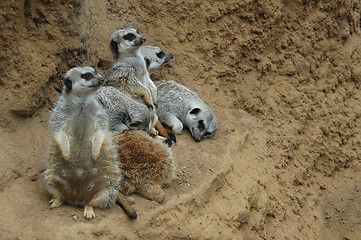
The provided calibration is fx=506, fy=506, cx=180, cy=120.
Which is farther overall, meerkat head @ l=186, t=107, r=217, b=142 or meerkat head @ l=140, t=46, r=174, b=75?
meerkat head @ l=140, t=46, r=174, b=75

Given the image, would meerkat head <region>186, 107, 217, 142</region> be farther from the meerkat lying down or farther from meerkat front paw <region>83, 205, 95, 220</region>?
meerkat front paw <region>83, 205, 95, 220</region>

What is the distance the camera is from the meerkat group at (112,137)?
304cm

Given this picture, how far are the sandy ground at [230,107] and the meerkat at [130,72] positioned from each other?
0.23 metres

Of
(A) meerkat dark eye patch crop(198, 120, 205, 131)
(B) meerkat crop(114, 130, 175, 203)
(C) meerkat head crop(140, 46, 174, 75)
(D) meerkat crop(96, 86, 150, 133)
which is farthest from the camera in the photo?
(C) meerkat head crop(140, 46, 174, 75)

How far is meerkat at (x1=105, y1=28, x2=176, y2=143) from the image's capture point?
4195 millimetres

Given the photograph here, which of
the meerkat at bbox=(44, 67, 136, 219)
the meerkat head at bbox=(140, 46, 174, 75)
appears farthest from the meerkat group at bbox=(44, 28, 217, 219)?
the meerkat head at bbox=(140, 46, 174, 75)

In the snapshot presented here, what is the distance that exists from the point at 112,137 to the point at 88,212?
21.9 inches

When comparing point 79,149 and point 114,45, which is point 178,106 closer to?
point 114,45

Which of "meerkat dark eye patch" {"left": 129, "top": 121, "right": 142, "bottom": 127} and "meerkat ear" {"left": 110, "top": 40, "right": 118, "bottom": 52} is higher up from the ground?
"meerkat ear" {"left": 110, "top": 40, "right": 118, "bottom": 52}

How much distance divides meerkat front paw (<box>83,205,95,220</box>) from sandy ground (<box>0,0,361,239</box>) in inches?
1.4

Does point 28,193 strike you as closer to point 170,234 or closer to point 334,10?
point 170,234

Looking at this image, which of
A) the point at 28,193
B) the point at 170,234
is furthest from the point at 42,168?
the point at 170,234

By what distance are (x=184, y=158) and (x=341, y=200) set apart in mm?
1974

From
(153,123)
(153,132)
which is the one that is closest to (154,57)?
(153,123)
